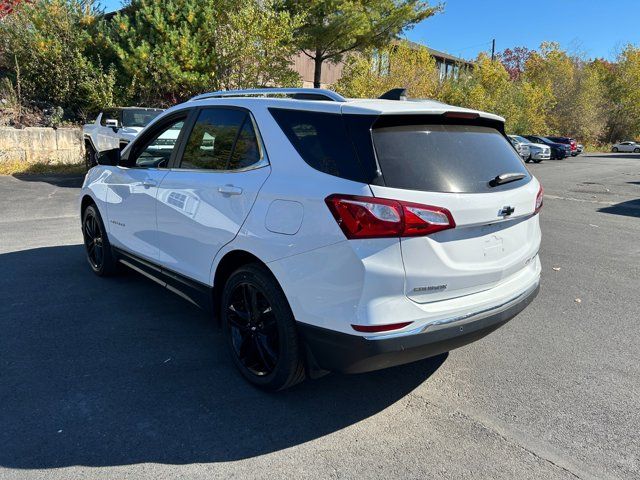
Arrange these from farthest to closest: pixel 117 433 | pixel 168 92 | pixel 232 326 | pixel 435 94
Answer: pixel 435 94 < pixel 168 92 < pixel 232 326 < pixel 117 433

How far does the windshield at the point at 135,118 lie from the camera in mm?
11789

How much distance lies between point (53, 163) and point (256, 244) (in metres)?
14.2

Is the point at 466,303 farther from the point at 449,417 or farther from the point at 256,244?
the point at 256,244

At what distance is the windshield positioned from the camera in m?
11.8

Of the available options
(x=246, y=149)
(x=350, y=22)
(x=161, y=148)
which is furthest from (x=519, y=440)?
(x=350, y=22)

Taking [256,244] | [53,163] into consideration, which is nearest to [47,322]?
[256,244]

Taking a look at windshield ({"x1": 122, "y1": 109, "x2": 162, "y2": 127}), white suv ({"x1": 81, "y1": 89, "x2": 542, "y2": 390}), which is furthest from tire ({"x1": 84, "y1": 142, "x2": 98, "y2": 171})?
white suv ({"x1": 81, "y1": 89, "x2": 542, "y2": 390})

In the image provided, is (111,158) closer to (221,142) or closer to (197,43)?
(221,142)

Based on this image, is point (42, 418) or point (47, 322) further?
Result: point (47, 322)

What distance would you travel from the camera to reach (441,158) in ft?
8.96

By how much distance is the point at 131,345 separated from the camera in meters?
3.70

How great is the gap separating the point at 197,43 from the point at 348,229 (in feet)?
49.9

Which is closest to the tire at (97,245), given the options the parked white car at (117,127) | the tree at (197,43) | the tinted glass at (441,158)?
the tinted glass at (441,158)

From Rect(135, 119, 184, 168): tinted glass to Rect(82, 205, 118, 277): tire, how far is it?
996mm
